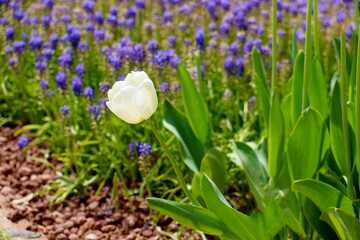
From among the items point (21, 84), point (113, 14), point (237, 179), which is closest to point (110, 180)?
point (237, 179)

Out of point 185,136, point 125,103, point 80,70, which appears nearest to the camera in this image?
point 125,103

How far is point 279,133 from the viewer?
2.12 m

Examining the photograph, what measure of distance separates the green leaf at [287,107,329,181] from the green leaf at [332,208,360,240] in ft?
1.04

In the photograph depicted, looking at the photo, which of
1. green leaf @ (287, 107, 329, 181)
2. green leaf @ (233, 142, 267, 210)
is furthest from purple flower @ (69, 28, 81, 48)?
green leaf @ (287, 107, 329, 181)

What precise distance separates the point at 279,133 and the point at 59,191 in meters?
1.44

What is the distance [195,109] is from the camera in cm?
255

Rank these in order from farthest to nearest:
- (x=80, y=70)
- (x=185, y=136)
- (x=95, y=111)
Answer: (x=80, y=70)
(x=95, y=111)
(x=185, y=136)

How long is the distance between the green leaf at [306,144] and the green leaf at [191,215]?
43 cm

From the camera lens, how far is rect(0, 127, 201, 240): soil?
2.76m

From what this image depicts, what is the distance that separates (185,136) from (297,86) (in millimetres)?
634

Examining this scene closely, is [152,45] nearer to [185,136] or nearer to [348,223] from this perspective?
[185,136]

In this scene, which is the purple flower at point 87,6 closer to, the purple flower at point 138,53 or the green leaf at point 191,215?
the purple flower at point 138,53

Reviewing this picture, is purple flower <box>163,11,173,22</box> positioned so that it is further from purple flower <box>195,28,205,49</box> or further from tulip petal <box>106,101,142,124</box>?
tulip petal <box>106,101,142,124</box>

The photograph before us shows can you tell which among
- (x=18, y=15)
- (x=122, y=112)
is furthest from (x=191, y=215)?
(x=18, y=15)
